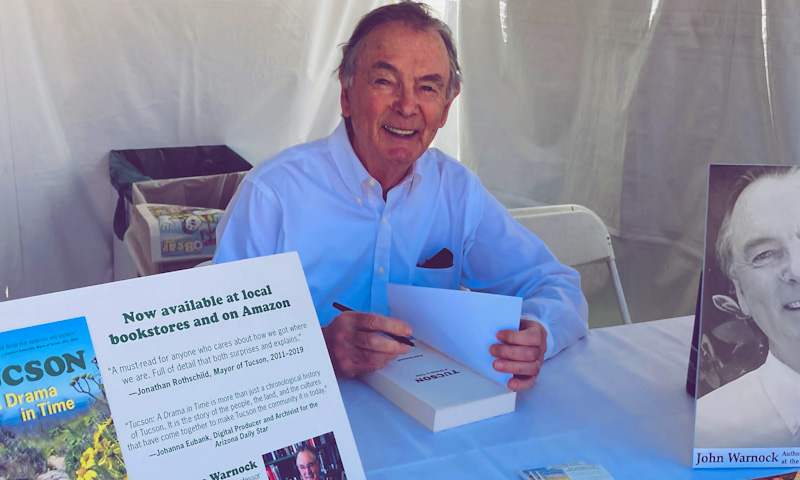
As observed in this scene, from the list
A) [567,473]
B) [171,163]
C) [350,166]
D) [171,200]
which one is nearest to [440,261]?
[350,166]

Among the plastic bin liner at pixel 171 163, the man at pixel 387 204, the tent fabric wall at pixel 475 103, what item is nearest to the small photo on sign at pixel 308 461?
the man at pixel 387 204

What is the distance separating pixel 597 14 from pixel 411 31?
62.9 inches

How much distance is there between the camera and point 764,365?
39.4 inches

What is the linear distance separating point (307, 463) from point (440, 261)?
1021 mm

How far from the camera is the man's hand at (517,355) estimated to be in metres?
1.16

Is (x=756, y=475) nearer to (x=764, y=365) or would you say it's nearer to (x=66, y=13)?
(x=764, y=365)

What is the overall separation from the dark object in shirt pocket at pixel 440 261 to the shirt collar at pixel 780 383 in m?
0.85

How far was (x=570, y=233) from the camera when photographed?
221 cm

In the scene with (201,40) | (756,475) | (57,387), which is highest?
(201,40)

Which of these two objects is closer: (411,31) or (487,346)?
(487,346)

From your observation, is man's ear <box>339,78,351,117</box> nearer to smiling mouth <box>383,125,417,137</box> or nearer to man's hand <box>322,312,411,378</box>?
smiling mouth <box>383,125,417,137</box>

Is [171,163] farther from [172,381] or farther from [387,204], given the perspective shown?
[172,381]

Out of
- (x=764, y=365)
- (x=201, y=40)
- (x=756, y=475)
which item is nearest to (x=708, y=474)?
(x=756, y=475)

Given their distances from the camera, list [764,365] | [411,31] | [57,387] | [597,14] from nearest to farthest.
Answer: [57,387] → [764,365] → [411,31] → [597,14]
